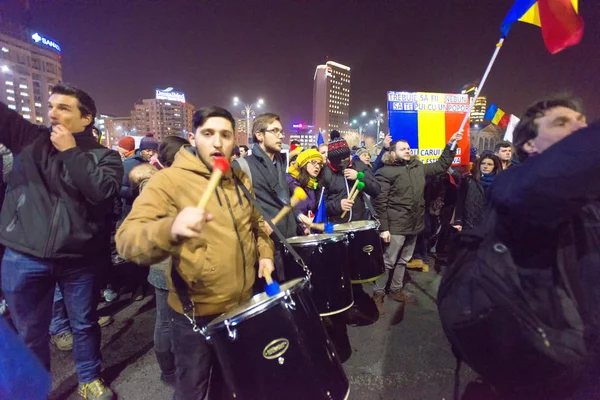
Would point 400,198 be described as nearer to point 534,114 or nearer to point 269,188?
point 269,188

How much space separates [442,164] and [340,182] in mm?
1879

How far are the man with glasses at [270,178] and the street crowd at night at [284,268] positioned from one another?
0.9 inches

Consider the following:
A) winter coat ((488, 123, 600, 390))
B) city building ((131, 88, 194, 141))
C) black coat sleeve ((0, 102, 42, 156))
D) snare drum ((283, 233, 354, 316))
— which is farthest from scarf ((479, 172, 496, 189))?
city building ((131, 88, 194, 141))

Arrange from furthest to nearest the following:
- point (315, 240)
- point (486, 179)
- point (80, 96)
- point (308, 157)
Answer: point (486, 179), point (308, 157), point (315, 240), point (80, 96)

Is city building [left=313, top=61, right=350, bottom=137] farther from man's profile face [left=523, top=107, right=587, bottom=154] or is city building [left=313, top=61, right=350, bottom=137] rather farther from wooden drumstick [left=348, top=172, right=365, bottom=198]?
man's profile face [left=523, top=107, right=587, bottom=154]

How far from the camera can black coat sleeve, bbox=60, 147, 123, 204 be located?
2.32 m

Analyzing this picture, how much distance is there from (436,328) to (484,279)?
3114 millimetres

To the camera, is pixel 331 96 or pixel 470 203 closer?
pixel 470 203

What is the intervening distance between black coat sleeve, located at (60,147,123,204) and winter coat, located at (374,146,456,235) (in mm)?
3527

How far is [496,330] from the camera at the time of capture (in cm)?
136

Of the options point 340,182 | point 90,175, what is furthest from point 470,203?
point 90,175

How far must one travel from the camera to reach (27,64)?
236 feet

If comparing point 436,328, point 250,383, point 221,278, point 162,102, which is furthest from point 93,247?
point 162,102

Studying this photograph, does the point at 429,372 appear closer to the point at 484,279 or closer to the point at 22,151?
the point at 484,279
